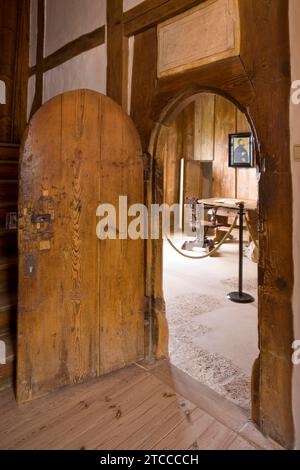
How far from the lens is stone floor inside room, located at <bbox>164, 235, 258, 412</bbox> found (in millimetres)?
2113

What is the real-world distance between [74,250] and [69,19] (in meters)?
2.10

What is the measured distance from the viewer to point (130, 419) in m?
1.67

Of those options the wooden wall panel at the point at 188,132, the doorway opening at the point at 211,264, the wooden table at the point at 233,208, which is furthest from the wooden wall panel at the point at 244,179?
the wooden wall panel at the point at 188,132

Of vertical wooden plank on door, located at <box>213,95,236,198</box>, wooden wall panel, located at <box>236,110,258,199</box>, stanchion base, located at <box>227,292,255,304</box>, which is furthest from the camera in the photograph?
vertical wooden plank on door, located at <box>213,95,236,198</box>

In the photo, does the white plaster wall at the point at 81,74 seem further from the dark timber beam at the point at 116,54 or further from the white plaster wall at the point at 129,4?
the white plaster wall at the point at 129,4

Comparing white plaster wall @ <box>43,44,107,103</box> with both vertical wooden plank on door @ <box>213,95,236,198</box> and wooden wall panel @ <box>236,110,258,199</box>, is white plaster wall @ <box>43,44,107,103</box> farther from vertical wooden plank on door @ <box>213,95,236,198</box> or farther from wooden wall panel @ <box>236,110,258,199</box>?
vertical wooden plank on door @ <box>213,95,236,198</box>

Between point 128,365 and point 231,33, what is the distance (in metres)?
2.03

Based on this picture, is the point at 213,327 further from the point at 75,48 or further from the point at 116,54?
the point at 75,48

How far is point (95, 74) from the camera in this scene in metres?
2.46

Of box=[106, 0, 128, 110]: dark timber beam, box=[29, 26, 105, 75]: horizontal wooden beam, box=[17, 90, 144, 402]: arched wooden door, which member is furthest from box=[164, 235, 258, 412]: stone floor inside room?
box=[29, 26, 105, 75]: horizontal wooden beam

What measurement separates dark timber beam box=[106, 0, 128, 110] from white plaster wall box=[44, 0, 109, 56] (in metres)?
0.13

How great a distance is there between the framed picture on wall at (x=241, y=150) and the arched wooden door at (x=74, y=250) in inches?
168
